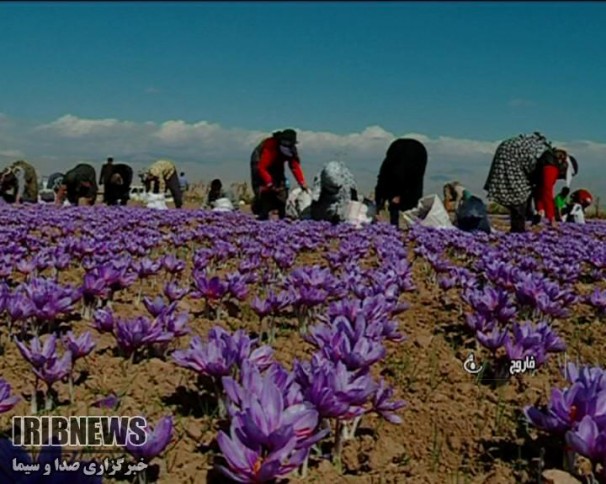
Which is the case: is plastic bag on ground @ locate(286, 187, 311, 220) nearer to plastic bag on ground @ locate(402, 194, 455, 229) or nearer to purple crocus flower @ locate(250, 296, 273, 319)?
plastic bag on ground @ locate(402, 194, 455, 229)

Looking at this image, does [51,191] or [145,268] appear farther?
[51,191]

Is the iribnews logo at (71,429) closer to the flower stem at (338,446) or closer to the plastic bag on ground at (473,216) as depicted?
the flower stem at (338,446)

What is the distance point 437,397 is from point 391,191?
10676 millimetres

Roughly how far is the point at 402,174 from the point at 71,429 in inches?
448

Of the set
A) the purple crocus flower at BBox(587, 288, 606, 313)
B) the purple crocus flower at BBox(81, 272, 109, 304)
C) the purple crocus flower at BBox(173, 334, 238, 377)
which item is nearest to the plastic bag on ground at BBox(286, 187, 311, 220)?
the purple crocus flower at BBox(587, 288, 606, 313)

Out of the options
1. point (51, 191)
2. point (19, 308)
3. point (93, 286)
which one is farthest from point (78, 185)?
point (19, 308)

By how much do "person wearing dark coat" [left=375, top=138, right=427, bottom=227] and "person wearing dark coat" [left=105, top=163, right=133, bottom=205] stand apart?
32.2ft

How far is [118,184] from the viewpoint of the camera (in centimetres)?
2042

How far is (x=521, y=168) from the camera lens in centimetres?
1181

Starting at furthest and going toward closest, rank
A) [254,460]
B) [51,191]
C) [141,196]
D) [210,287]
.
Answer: [141,196]
[51,191]
[210,287]
[254,460]

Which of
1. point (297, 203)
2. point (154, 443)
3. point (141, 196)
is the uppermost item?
point (141, 196)

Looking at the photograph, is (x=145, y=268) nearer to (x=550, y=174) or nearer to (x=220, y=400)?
(x=220, y=400)

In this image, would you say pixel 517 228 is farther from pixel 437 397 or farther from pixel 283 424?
pixel 283 424

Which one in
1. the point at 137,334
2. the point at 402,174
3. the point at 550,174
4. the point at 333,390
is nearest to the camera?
the point at 333,390
